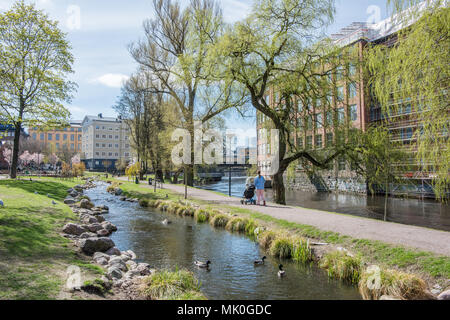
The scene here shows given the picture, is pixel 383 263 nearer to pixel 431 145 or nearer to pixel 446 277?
pixel 446 277

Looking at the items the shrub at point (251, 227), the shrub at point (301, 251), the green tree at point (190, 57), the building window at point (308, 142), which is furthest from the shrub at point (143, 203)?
the shrub at point (301, 251)

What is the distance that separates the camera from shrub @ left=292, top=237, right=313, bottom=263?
738 cm

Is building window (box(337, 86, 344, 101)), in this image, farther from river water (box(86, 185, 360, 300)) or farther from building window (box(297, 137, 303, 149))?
river water (box(86, 185, 360, 300))

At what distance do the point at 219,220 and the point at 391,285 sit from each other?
302 inches

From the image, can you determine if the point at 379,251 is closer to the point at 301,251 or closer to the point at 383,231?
the point at 301,251

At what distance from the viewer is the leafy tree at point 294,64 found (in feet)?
44.7

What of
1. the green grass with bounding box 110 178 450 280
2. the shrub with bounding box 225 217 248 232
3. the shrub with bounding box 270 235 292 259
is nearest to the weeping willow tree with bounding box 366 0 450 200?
the green grass with bounding box 110 178 450 280

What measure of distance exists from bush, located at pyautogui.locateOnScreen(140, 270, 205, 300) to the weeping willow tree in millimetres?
5924

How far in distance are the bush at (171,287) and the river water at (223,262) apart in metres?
0.40

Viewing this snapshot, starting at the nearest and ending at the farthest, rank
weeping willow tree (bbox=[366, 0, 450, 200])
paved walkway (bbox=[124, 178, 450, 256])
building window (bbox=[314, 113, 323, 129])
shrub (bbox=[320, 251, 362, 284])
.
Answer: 1. weeping willow tree (bbox=[366, 0, 450, 200])
2. shrub (bbox=[320, 251, 362, 284])
3. paved walkway (bbox=[124, 178, 450, 256])
4. building window (bbox=[314, 113, 323, 129])

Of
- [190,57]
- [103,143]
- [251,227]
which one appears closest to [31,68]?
[190,57]

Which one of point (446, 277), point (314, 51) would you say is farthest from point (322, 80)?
point (446, 277)

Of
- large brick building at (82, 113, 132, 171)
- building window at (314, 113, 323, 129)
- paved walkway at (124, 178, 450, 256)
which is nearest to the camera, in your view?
paved walkway at (124, 178, 450, 256)
